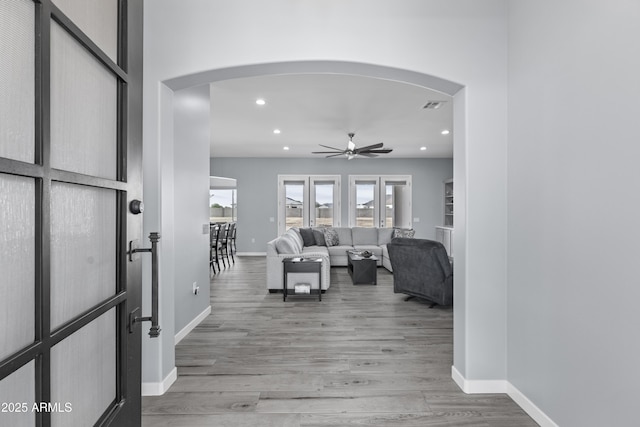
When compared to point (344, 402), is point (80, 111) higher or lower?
higher

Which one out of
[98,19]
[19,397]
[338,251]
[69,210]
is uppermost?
[98,19]

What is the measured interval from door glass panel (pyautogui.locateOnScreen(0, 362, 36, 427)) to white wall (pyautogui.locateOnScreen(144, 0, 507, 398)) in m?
1.78

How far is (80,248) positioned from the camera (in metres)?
0.94

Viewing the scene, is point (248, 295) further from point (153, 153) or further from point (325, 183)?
point (325, 183)

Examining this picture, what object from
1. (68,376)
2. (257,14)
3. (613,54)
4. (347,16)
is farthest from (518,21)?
(68,376)

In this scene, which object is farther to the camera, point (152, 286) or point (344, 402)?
point (344, 402)

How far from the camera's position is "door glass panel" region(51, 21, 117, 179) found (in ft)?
2.72

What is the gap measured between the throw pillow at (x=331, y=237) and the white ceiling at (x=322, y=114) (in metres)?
2.10

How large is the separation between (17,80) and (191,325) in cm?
350

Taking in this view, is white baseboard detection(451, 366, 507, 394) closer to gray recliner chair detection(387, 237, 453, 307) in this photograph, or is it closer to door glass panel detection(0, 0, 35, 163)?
gray recliner chair detection(387, 237, 453, 307)

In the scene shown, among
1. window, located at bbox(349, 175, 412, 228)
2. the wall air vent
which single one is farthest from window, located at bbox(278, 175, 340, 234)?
the wall air vent

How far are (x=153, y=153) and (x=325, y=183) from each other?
8.05m

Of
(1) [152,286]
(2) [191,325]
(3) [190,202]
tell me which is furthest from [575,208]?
(2) [191,325]

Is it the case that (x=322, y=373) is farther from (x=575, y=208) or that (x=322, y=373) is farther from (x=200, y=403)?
(x=575, y=208)
